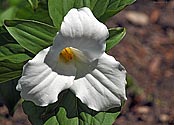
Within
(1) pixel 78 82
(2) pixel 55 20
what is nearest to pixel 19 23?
(2) pixel 55 20

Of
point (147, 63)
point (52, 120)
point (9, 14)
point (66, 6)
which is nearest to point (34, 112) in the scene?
point (52, 120)

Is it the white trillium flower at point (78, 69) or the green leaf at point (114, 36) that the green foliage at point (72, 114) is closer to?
the white trillium flower at point (78, 69)

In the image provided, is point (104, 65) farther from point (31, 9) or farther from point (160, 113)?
point (160, 113)

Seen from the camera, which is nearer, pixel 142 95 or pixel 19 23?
pixel 19 23

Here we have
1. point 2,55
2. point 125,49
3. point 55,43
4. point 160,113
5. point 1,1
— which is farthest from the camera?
point 125,49

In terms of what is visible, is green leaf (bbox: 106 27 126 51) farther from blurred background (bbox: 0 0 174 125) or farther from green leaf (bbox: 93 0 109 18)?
blurred background (bbox: 0 0 174 125)

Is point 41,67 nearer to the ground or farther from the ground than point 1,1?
farther from the ground

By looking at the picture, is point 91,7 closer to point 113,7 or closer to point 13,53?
point 113,7
